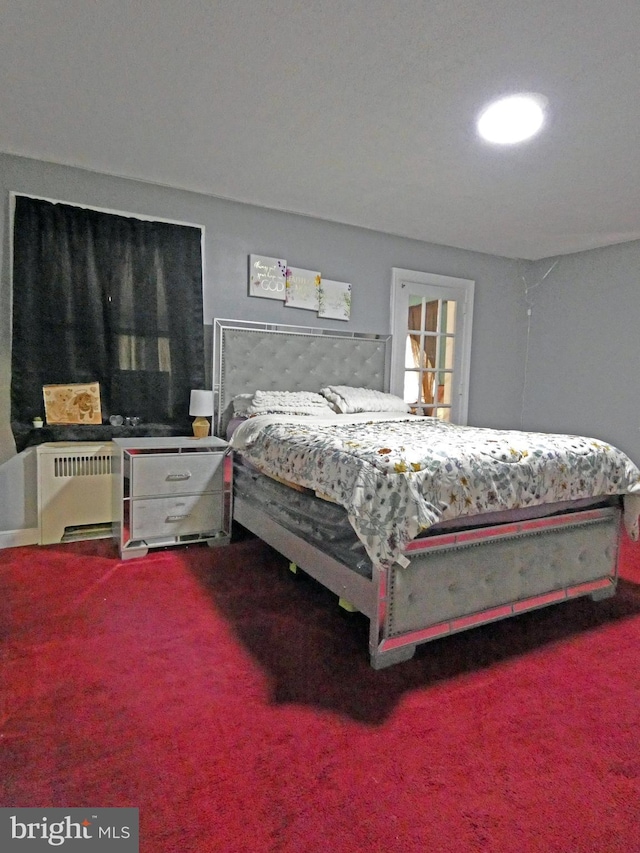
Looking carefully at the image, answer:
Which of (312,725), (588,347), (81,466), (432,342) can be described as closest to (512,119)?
(432,342)

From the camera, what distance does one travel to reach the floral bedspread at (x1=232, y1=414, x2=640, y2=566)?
5.55 ft

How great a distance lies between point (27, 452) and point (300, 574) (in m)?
1.86

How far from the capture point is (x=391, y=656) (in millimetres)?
1792

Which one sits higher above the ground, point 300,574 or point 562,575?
point 562,575

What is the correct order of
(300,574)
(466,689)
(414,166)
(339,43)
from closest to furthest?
1. (466,689)
2. (339,43)
3. (300,574)
4. (414,166)

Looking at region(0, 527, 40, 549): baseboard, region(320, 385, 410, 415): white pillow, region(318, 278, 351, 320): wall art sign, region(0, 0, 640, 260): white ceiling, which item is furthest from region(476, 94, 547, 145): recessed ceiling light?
region(0, 527, 40, 549): baseboard

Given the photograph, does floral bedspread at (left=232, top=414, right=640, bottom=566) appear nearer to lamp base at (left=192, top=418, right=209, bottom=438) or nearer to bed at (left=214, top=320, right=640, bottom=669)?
bed at (left=214, top=320, right=640, bottom=669)

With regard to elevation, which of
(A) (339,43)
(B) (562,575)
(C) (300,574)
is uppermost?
(A) (339,43)

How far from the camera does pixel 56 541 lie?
3.05m

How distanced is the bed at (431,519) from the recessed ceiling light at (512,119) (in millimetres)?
1519

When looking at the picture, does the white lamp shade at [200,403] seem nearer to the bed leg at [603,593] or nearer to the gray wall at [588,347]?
the bed leg at [603,593]

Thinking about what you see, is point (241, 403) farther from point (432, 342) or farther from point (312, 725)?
point (312, 725)

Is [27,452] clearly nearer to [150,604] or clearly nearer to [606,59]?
[150,604]

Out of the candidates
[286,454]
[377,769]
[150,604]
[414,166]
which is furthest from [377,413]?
[377,769]
